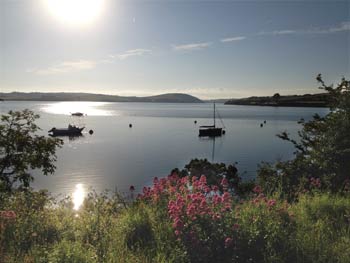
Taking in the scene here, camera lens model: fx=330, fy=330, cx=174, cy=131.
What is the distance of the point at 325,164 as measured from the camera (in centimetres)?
949

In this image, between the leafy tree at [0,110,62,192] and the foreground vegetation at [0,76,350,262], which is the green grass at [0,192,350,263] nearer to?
the foreground vegetation at [0,76,350,262]

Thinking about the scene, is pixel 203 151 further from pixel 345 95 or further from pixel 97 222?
pixel 97 222

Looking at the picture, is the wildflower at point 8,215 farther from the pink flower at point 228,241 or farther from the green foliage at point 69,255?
the pink flower at point 228,241

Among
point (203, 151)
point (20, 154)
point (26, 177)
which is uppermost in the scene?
point (20, 154)

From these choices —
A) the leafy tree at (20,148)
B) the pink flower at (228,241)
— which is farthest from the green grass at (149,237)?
the leafy tree at (20,148)

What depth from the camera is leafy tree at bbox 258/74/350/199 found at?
9250 mm

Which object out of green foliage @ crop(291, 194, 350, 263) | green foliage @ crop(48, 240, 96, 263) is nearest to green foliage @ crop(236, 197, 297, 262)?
green foliage @ crop(291, 194, 350, 263)

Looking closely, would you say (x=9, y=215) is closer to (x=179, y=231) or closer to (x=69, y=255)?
(x=69, y=255)

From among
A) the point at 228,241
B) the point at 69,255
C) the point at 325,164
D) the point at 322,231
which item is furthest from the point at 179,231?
the point at 325,164

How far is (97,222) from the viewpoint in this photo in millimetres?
5598

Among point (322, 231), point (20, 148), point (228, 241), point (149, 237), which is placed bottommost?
point (149, 237)

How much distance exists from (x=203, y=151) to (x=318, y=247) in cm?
4420

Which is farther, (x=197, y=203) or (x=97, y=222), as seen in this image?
(x=97, y=222)

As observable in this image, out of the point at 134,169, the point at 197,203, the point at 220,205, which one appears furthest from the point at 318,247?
the point at 134,169
